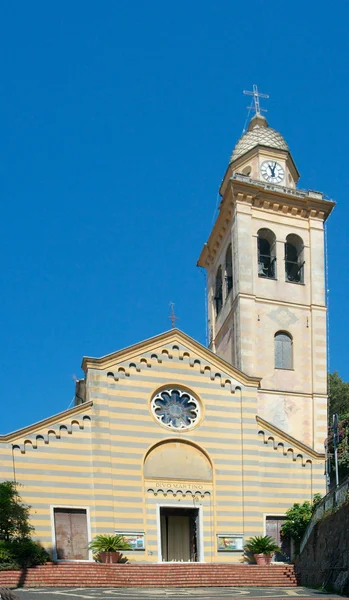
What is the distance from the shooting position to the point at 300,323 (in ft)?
141

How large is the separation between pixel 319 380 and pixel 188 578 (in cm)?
1736

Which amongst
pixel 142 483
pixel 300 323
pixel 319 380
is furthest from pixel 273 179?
pixel 142 483

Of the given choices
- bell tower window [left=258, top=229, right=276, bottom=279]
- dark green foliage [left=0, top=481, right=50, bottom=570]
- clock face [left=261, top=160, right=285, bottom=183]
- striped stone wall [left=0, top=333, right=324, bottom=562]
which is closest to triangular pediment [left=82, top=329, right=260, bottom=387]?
striped stone wall [left=0, top=333, right=324, bottom=562]

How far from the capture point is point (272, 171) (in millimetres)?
46344

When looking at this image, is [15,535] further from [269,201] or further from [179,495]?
[269,201]

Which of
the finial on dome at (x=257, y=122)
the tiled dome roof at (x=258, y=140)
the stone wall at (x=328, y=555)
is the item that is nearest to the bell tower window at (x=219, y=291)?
the tiled dome roof at (x=258, y=140)

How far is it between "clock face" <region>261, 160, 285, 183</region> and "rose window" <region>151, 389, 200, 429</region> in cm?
1758

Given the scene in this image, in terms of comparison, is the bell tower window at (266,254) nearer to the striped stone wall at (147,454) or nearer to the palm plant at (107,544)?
the striped stone wall at (147,454)

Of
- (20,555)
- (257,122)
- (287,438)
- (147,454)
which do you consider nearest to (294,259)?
(257,122)

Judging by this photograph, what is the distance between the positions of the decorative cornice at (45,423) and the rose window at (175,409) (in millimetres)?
3400

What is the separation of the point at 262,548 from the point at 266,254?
63.0 feet

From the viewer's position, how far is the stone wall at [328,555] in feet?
80.1

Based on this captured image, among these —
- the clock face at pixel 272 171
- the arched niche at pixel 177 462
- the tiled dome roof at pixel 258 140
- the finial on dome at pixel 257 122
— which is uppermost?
the finial on dome at pixel 257 122

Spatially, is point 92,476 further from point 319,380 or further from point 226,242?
point 226,242
